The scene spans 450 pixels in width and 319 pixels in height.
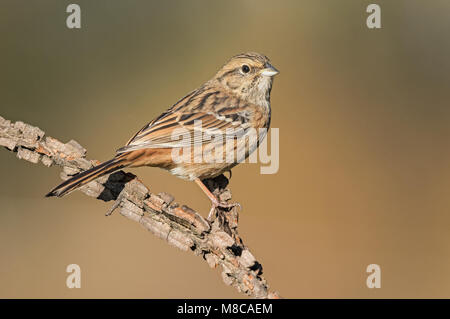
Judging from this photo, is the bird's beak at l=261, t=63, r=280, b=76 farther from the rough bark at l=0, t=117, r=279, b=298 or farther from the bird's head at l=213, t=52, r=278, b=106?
the rough bark at l=0, t=117, r=279, b=298

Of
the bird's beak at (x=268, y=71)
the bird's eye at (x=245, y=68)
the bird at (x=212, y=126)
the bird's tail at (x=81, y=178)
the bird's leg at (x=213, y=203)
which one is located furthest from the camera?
the bird's eye at (x=245, y=68)

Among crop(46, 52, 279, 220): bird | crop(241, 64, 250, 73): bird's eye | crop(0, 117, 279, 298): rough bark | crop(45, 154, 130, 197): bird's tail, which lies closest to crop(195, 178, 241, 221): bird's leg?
crop(46, 52, 279, 220): bird

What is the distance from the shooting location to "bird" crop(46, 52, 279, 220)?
153 inches

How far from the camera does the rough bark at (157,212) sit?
3.08 meters

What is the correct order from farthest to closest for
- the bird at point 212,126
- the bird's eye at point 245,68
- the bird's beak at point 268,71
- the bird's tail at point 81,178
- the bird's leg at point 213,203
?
the bird's eye at point 245,68 → the bird's beak at point 268,71 → the bird's leg at point 213,203 → the bird at point 212,126 → the bird's tail at point 81,178

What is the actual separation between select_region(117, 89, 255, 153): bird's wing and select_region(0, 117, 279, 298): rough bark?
1.62 feet

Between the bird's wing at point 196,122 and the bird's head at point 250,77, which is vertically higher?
the bird's head at point 250,77

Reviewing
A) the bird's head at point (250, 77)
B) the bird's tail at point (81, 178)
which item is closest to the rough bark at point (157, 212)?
the bird's tail at point (81, 178)

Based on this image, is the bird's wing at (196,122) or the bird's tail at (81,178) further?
the bird's wing at (196,122)

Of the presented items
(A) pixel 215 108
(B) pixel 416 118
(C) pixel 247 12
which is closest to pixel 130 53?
(C) pixel 247 12

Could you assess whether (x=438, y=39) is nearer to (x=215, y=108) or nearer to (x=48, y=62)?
(x=215, y=108)

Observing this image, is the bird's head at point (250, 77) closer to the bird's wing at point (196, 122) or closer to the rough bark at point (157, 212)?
the bird's wing at point (196, 122)

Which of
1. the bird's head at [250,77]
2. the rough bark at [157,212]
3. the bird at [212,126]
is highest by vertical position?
the bird's head at [250,77]

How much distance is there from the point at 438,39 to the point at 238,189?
431 cm
